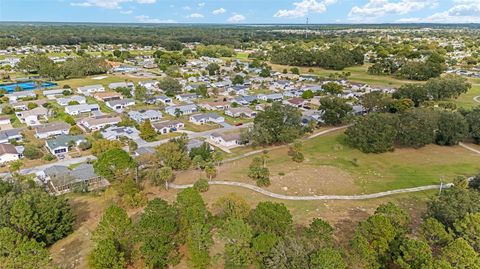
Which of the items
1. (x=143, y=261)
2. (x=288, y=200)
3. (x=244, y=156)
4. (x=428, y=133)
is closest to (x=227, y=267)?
(x=143, y=261)

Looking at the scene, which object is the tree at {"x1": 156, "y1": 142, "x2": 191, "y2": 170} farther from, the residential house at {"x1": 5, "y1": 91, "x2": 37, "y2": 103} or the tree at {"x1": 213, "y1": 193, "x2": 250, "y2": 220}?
the residential house at {"x1": 5, "y1": 91, "x2": 37, "y2": 103}

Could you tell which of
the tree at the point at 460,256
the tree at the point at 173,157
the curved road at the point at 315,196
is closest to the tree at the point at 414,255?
the tree at the point at 460,256

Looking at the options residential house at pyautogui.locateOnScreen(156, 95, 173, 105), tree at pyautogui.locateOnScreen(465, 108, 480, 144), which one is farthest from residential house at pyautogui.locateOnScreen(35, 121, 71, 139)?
tree at pyautogui.locateOnScreen(465, 108, 480, 144)

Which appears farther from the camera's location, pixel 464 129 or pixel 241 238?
pixel 464 129

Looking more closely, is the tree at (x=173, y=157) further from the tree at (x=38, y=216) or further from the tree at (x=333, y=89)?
the tree at (x=333, y=89)

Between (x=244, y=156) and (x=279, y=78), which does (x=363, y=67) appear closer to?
(x=279, y=78)

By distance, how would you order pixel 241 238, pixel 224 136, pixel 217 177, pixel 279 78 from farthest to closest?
pixel 279 78 → pixel 224 136 → pixel 217 177 → pixel 241 238

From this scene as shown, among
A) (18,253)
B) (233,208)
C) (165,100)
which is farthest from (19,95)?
(233,208)
